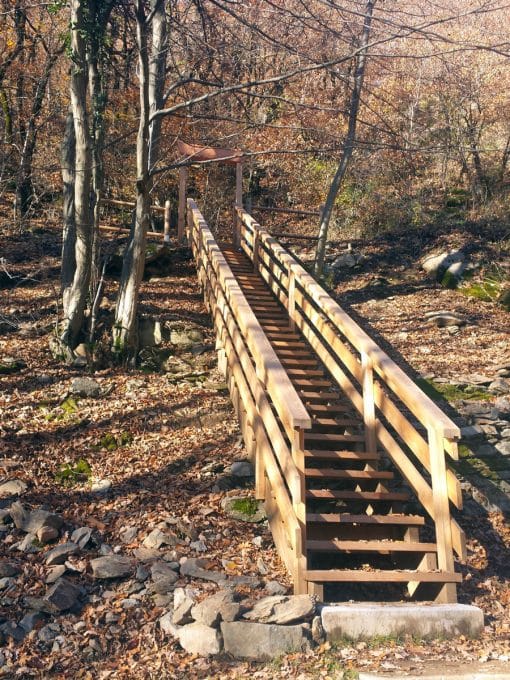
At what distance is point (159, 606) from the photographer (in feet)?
14.3

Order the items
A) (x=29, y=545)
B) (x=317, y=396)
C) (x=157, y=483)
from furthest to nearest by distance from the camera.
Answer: (x=317, y=396) < (x=157, y=483) < (x=29, y=545)

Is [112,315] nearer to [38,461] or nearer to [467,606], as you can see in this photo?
[38,461]

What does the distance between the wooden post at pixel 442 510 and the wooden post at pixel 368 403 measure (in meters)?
1.15

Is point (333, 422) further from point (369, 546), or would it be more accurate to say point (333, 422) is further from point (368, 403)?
point (369, 546)

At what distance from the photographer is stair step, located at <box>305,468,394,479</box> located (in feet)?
17.4

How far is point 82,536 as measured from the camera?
203 inches

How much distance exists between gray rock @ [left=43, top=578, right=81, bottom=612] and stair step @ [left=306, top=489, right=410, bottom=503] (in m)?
1.91

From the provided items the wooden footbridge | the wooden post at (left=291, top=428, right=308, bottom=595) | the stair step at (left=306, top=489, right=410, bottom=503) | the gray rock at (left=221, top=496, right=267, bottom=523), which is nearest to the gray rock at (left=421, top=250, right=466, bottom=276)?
the wooden footbridge

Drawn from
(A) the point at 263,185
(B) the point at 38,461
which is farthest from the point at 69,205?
(A) the point at 263,185

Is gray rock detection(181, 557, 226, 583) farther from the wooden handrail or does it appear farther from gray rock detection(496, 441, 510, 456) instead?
gray rock detection(496, 441, 510, 456)

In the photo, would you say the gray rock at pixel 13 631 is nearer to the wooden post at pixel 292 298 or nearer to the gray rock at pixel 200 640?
the gray rock at pixel 200 640

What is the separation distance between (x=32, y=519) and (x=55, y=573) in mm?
766

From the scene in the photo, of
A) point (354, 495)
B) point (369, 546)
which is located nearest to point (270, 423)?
point (354, 495)

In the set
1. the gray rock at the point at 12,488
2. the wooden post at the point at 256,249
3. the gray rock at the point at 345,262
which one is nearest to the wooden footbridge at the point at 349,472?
the gray rock at the point at 12,488
